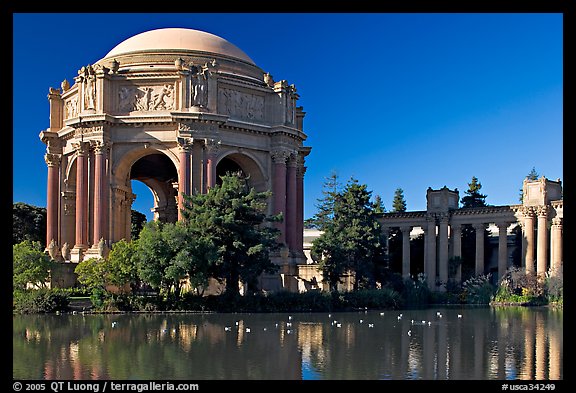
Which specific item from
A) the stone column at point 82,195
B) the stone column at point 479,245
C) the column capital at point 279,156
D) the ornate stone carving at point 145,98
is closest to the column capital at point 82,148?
the stone column at point 82,195

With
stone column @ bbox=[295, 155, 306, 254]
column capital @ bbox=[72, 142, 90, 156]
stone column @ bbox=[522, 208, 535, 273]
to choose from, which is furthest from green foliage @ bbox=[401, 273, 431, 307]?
column capital @ bbox=[72, 142, 90, 156]

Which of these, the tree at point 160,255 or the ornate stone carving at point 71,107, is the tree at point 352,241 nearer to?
the tree at point 160,255

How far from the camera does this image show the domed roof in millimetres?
48688

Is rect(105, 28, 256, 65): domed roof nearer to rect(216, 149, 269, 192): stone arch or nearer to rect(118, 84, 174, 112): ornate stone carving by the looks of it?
rect(118, 84, 174, 112): ornate stone carving

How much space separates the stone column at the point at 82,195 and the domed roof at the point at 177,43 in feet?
23.1

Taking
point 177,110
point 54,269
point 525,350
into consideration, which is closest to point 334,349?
point 525,350

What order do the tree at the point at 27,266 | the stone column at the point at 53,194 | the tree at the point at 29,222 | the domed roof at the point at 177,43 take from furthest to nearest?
the tree at the point at 29,222
the stone column at the point at 53,194
the domed roof at the point at 177,43
the tree at the point at 27,266

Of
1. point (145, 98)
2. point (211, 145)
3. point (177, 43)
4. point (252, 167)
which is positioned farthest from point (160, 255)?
point (177, 43)

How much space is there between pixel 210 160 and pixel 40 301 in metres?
15.6

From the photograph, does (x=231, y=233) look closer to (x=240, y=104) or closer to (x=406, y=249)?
(x=240, y=104)

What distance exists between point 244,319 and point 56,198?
2531 cm

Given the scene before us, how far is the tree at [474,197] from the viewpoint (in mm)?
71562

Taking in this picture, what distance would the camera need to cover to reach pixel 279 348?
2111 cm
